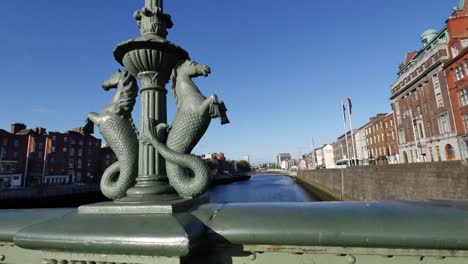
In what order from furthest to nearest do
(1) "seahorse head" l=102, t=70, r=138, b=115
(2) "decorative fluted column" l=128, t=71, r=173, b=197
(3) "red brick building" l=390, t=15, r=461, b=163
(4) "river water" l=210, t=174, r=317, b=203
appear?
(4) "river water" l=210, t=174, r=317, b=203 < (3) "red brick building" l=390, t=15, r=461, b=163 < (1) "seahorse head" l=102, t=70, r=138, b=115 < (2) "decorative fluted column" l=128, t=71, r=173, b=197

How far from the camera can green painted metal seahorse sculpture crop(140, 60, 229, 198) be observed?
81.4 inches

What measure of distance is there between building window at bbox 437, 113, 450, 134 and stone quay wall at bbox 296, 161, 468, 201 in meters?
12.2

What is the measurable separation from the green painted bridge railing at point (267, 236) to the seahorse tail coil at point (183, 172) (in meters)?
0.39

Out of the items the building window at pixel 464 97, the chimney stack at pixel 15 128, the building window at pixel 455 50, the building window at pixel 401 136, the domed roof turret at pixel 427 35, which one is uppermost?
the domed roof turret at pixel 427 35

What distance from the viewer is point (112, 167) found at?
2.45m

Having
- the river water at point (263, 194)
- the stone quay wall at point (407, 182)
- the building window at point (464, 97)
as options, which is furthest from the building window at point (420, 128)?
the river water at point (263, 194)

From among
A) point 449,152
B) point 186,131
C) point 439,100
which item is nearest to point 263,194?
point 449,152

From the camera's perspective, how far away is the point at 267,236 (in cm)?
146

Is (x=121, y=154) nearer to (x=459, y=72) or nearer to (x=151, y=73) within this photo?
(x=151, y=73)

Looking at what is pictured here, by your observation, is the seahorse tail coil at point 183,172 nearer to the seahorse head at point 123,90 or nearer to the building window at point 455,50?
the seahorse head at point 123,90

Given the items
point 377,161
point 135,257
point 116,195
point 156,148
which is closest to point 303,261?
point 135,257

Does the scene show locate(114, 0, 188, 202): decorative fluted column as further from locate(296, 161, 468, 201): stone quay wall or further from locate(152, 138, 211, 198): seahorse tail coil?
locate(296, 161, 468, 201): stone quay wall

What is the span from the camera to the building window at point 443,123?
30.5 meters

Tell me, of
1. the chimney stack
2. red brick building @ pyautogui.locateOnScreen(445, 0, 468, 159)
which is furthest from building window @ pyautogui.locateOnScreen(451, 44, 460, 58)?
the chimney stack
